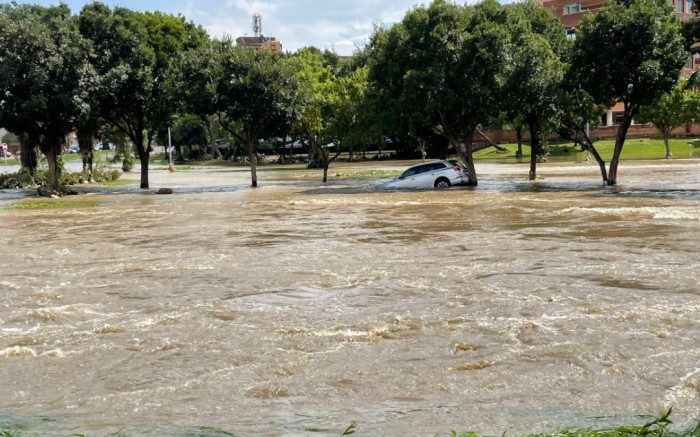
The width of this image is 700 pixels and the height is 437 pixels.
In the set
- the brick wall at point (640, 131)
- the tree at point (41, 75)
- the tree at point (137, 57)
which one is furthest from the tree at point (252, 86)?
the brick wall at point (640, 131)

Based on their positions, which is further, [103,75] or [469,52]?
[103,75]

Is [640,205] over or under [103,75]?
under

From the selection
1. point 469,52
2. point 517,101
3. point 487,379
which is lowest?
point 487,379

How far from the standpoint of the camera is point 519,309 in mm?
8648

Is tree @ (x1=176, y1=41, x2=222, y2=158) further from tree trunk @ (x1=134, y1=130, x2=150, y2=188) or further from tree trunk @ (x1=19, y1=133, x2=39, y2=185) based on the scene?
tree trunk @ (x1=19, y1=133, x2=39, y2=185)

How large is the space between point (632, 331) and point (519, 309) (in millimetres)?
1504

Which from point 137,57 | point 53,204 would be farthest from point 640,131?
point 53,204

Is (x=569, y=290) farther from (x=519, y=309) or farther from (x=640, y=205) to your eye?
(x=640, y=205)

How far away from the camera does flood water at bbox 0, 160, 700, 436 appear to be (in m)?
5.43

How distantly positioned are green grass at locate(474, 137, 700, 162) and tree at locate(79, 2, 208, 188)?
36160mm

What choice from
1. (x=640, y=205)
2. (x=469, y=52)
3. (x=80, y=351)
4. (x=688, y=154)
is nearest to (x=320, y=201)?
(x=469, y=52)

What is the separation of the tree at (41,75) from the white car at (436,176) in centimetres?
1549

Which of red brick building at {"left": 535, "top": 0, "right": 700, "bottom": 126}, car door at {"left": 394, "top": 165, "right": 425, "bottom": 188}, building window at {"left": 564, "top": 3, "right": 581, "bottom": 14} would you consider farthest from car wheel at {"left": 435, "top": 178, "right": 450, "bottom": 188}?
building window at {"left": 564, "top": 3, "right": 581, "bottom": 14}

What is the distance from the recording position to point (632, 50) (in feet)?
92.1
